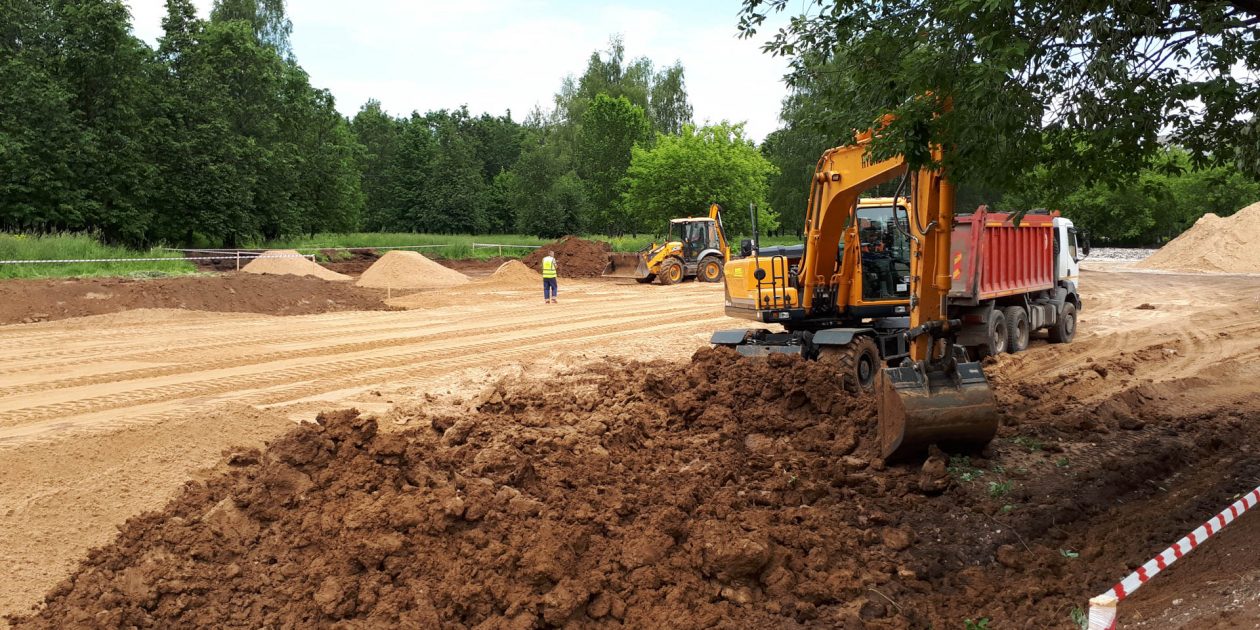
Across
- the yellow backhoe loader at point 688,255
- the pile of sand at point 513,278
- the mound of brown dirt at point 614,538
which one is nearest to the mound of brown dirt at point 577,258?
the pile of sand at point 513,278

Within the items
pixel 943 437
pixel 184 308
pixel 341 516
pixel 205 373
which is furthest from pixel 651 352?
pixel 184 308

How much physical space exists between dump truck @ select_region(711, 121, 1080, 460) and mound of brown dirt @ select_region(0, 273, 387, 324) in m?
13.3

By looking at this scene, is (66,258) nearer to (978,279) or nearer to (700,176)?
(978,279)

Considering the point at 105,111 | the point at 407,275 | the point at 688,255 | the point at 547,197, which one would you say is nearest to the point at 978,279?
the point at 688,255

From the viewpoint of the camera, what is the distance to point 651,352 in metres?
14.7

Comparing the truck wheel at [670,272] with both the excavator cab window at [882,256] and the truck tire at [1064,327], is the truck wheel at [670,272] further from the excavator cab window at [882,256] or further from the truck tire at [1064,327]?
the excavator cab window at [882,256]

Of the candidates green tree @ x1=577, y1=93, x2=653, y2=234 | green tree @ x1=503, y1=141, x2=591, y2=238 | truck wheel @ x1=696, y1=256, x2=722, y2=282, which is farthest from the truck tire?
green tree @ x1=503, y1=141, x2=591, y2=238

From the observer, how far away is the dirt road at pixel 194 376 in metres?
6.60

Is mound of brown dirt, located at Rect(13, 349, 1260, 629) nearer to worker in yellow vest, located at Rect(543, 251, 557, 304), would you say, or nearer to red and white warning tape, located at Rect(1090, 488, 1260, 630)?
red and white warning tape, located at Rect(1090, 488, 1260, 630)

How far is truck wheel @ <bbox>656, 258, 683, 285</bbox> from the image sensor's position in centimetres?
2988

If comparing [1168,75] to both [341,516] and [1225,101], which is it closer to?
[1225,101]

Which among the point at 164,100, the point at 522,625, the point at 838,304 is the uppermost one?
the point at 164,100

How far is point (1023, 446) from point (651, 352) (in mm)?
7203

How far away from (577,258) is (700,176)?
12694 millimetres
